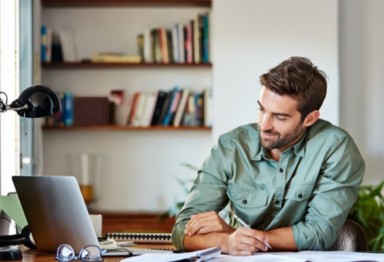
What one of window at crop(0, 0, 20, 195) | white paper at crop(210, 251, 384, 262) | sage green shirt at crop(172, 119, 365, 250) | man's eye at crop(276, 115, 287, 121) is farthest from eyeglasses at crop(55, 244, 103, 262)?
window at crop(0, 0, 20, 195)

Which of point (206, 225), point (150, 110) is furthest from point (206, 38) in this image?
point (206, 225)

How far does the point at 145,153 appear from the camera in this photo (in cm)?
Result: 659

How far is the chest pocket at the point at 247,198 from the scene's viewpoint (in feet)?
9.86

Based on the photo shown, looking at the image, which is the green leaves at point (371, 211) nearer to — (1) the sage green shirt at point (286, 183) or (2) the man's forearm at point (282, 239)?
(1) the sage green shirt at point (286, 183)

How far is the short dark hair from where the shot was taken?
2.96 m

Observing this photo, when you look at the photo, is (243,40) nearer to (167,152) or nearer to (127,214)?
(167,152)

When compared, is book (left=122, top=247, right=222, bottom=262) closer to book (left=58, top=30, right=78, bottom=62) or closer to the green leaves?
the green leaves

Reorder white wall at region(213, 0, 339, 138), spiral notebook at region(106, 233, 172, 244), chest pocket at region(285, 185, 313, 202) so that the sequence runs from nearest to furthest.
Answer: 1. chest pocket at region(285, 185, 313, 202)
2. spiral notebook at region(106, 233, 172, 244)
3. white wall at region(213, 0, 339, 138)

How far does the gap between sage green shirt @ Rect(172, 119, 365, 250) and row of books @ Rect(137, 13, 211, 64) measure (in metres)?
3.32

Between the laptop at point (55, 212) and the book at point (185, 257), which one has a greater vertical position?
the laptop at point (55, 212)

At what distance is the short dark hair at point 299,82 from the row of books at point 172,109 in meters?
3.36

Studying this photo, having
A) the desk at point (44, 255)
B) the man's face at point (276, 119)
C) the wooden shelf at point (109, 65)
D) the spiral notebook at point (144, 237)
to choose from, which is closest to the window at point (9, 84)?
the wooden shelf at point (109, 65)

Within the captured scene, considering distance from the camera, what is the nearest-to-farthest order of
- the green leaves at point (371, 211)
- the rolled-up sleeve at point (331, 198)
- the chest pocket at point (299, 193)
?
1. the rolled-up sleeve at point (331, 198)
2. the chest pocket at point (299, 193)
3. the green leaves at point (371, 211)

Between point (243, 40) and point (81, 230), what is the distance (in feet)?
12.4
